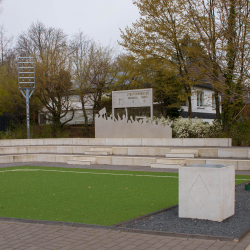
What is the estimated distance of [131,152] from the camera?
15.5 metres

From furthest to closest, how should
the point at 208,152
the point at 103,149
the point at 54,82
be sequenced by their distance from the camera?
the point at 54,82 → the point at 103,149 → the point at 208,152

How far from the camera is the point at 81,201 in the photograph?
7.48 meters

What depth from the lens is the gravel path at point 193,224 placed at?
4902mm

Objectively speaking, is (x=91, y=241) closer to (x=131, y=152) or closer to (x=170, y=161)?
(x=170, y=161)

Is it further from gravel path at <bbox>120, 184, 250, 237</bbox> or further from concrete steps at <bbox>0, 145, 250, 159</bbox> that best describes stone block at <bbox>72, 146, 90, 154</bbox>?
gravel path at <bbox>120, 184, 250, 237</bbox>

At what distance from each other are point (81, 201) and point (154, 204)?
5.85ft

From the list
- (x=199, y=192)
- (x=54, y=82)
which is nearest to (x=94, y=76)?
(x=54, y=82)

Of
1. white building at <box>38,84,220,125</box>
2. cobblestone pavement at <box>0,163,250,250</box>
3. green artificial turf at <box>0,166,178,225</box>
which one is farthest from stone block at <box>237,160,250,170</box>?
cobblestone pavement at <box>0,163,250,250</box>

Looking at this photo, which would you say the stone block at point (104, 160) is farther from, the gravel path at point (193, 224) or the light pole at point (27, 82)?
the gravel path at point (193, 224)

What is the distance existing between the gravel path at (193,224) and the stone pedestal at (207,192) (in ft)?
0.45

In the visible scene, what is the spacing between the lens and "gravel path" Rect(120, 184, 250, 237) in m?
4.90

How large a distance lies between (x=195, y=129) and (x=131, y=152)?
4149 mm

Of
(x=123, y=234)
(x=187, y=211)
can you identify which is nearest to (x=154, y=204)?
(x=187, y=211)

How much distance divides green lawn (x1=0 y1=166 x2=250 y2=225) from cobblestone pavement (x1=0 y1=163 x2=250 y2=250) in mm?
574
